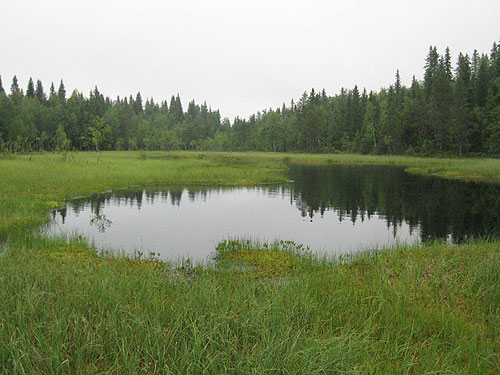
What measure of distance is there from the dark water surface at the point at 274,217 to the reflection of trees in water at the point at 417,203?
0.20ft

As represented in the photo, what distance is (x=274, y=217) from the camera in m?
20.4

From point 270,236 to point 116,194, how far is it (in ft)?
50.9

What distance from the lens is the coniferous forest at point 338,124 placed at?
243 feet

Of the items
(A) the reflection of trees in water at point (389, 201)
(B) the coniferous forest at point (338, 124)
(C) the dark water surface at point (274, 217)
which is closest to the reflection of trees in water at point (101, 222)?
(C) the dark water surface at point (274, 217)

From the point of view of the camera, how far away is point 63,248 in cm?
1152

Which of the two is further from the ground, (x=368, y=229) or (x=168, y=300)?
(x=168, y=300)

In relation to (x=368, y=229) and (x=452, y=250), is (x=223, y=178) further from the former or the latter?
(x=452, y=250)

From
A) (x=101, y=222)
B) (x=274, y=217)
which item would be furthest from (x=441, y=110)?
(x=101, y=222)

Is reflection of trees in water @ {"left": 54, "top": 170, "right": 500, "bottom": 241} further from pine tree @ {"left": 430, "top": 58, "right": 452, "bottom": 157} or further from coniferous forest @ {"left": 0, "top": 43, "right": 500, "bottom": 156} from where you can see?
pine tree @ {"left": 430, "top": 58, "right": 452, "bottom": 157}

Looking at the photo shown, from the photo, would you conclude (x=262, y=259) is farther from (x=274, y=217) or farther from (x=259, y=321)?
(x=274, y=217)

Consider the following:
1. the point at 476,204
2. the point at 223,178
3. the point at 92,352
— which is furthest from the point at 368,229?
the point at 223,178

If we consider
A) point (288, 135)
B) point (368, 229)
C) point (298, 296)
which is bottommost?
point (368, 229)

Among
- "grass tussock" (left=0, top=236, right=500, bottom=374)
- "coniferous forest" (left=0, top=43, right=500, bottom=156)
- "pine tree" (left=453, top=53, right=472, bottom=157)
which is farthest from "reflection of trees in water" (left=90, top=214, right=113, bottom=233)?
"pine tree" (left=453, top=53, right=472, bottom=157)

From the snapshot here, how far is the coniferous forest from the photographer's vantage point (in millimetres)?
74125
